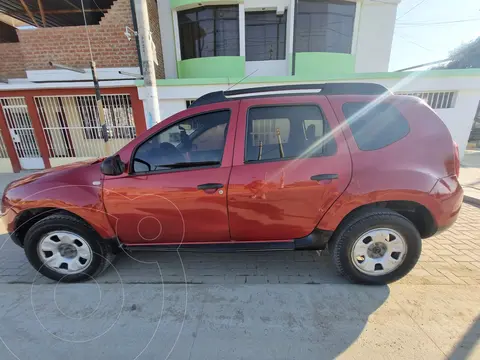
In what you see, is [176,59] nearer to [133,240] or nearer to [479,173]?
[133,240]

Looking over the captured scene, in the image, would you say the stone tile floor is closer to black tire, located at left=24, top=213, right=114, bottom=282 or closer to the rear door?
black tire, located at left=24, top=213, right=114, bottom=282

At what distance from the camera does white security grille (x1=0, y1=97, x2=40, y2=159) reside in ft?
24.0

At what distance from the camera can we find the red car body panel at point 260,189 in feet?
6.97

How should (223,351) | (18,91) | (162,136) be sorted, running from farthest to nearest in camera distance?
(18,91) < (162,136) < (223,351)

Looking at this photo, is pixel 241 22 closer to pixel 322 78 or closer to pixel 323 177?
pixel 322 78

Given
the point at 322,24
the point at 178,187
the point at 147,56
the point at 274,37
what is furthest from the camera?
the point at 274,37

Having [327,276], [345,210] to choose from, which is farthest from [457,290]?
[345,210]

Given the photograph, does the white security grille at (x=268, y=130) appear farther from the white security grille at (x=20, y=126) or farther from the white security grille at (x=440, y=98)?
the white security grille at (x=20, y=126)

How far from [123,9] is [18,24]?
660 cm

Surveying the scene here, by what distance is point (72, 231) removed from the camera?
7.90 ft

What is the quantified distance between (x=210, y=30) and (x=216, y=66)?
1.51 m

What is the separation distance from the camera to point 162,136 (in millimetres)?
2396

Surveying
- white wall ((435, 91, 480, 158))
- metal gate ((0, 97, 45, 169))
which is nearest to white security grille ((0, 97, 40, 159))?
metal gate ((0, 97, 45, 169))

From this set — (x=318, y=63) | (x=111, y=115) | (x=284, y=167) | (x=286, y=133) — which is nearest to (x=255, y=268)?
(x=284, y=167)
